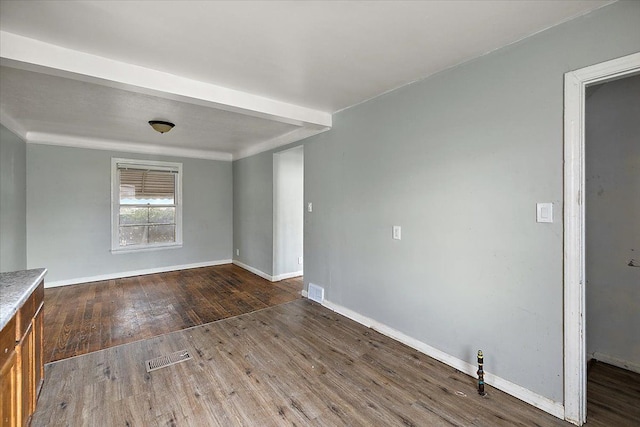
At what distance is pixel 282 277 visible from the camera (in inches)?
201

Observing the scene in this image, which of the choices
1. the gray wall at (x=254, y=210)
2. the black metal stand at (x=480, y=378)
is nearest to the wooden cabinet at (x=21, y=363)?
the black metal stand at (x=480, y=378)

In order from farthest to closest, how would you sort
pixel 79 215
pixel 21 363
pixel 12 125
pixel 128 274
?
pixel 128 274
pixel 79 215
pixel 12 125
pixel 21 363

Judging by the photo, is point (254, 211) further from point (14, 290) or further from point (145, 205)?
point (14, 290)

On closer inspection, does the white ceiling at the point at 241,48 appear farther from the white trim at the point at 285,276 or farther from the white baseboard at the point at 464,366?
the white trim at the point at 285,276

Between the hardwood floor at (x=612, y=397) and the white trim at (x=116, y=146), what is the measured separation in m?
6.38

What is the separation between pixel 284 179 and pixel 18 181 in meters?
3.76

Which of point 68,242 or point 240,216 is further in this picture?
point 240,216

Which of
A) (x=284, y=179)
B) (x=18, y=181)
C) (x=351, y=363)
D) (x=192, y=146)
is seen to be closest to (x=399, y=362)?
(x=351, y=363)

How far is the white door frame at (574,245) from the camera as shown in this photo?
1.75 metres

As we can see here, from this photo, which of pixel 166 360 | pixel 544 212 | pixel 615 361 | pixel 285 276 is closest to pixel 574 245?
pixel 544 212

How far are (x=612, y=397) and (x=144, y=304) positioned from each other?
483 centimetres

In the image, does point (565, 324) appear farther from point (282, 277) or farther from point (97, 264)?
point (97, 264)

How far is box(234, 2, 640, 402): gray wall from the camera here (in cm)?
185

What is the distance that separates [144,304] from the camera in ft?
12.9
